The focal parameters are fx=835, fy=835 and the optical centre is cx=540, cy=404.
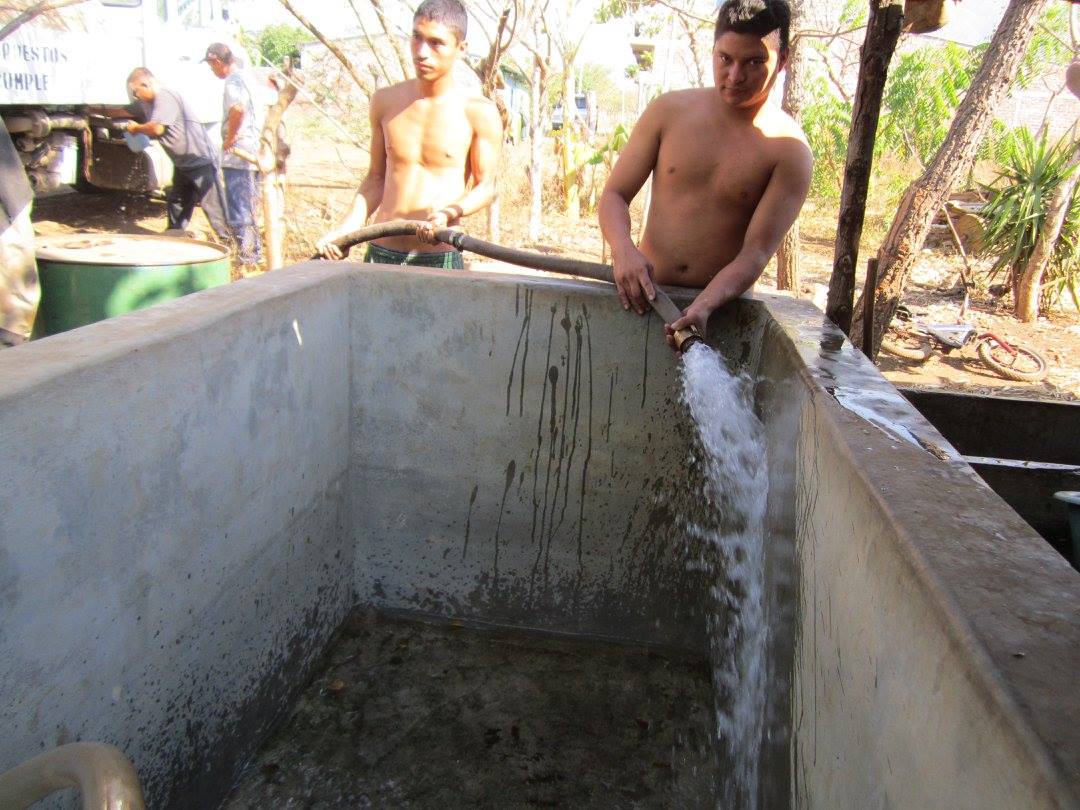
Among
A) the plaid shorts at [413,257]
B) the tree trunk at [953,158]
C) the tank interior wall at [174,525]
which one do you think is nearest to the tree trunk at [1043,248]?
the tree trunk at [953,158]

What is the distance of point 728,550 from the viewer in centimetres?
281

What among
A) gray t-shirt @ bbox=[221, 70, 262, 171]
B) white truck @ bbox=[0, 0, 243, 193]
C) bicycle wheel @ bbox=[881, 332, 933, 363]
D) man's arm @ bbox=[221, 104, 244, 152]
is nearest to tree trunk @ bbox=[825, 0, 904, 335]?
bicycle wheel @ bbox=[881, 332, 933, 363]

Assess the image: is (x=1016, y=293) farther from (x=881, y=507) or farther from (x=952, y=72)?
(x=881, y=507)

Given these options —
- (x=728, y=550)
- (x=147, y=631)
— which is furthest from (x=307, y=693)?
(x=728, y=550)

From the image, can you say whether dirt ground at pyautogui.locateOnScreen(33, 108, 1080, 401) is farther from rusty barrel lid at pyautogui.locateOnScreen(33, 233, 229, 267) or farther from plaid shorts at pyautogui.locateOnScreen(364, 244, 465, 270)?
rusty barrel lid at pyautogui.locateOnScreen(33, 233, 229, 267)

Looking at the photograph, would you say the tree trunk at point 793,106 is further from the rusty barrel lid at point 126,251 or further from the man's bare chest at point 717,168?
the rusty barrel lid at point 126,251

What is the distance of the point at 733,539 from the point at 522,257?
4.36 feet

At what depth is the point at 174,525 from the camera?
1989mm

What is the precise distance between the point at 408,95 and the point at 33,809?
3189 millimetres

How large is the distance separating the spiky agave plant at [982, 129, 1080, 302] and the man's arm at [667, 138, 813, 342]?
26.1 feet

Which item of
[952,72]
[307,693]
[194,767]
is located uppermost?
[952,72]

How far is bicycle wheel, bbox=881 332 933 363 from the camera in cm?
828

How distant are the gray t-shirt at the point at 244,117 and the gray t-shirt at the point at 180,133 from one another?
316mm

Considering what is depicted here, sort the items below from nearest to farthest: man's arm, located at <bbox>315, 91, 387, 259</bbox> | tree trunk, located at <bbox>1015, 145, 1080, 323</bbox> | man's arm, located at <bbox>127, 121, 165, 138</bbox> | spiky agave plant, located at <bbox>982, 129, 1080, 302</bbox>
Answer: man's arm, located at <bbox>315, 91, 387, 259</bbox> → man's arm, located at <bbox>127, 121, 165, 138</bbox> → tree trunk, located at <bbox>1015, 145, 1080, 323</bbox> → spiky agave plant, located at <bbox>982, 129, 1080, 302</bbox>
